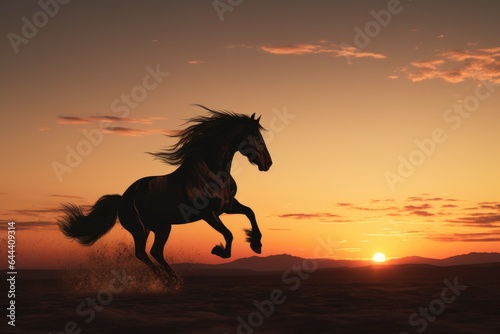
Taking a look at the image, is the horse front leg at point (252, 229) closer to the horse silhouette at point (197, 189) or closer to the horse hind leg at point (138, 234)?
the horse silhouette at point (197, 189)

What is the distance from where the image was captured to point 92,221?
11898 mm

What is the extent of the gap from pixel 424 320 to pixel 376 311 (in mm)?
833

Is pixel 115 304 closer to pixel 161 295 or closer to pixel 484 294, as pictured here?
pixel 161 295

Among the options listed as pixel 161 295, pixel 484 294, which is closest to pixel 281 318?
pixel 161 295

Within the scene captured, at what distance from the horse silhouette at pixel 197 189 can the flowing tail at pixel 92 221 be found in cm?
41

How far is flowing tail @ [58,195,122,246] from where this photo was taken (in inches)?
463

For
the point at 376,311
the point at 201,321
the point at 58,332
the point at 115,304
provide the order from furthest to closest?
the point at 115,304 → the point at 376,311 → the point at 201,321 → the point at 58,332

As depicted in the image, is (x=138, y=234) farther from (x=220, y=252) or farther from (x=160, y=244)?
(x=220, y=252)

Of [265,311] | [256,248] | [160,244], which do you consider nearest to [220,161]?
[256,248]

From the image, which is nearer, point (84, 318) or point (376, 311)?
point (84, 318)

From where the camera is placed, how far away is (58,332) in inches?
229

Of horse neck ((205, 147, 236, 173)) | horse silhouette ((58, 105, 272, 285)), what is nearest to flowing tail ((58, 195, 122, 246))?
horse silhouette ((58, 105, 272, 285))

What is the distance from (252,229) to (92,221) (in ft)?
10.7

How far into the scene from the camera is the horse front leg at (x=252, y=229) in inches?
418
